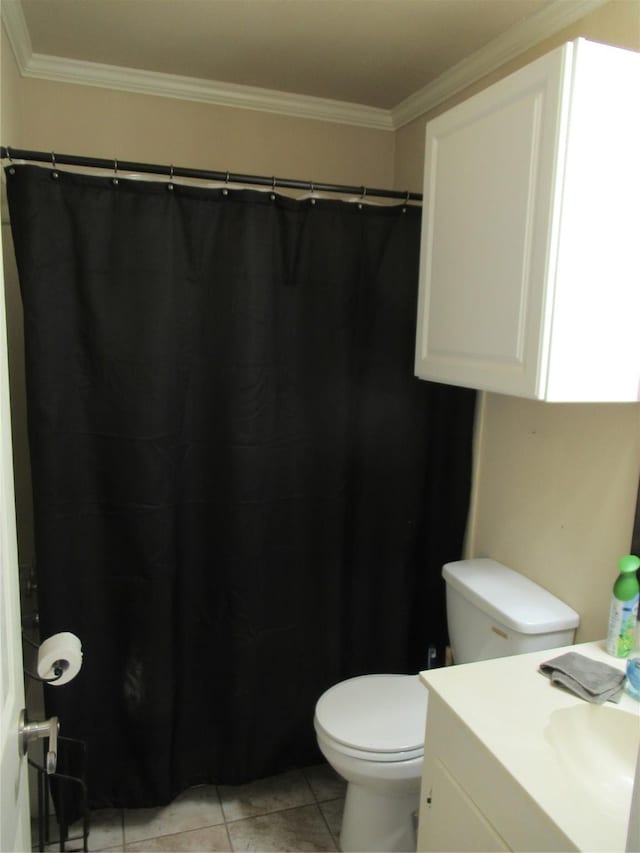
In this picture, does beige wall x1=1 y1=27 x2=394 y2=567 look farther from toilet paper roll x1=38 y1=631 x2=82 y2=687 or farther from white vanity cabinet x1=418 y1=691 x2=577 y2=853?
white vanity cabinet x1=418 y1=691 x2=577 y2=853

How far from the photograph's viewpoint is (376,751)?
1.55m

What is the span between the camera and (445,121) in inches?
60.6

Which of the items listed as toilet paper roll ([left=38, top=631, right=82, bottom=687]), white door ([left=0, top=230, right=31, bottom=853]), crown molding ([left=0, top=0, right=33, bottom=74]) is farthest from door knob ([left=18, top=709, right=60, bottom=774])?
crown molding ([left=0, top=0, right=33, bottom=74])

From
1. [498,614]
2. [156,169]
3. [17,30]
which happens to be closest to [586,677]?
[498,614]

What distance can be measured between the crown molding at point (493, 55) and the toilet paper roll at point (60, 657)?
1.87 metres

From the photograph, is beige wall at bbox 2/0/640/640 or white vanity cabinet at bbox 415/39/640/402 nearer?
white vanity cabinet at bbox 415/39/640/402

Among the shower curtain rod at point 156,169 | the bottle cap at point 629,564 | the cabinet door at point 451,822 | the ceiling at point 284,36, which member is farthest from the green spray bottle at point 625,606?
the ceiling at point 284,36

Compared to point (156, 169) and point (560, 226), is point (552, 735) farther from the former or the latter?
point (156, 169)

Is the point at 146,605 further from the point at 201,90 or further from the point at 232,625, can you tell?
the point at 201,90

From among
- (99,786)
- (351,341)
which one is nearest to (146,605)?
(99,786)

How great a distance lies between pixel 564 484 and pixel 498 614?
1.29 feet

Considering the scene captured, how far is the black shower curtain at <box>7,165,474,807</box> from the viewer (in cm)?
161

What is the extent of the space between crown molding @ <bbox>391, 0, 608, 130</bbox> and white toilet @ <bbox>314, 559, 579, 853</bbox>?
1491 mm

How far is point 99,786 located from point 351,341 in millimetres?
1565
